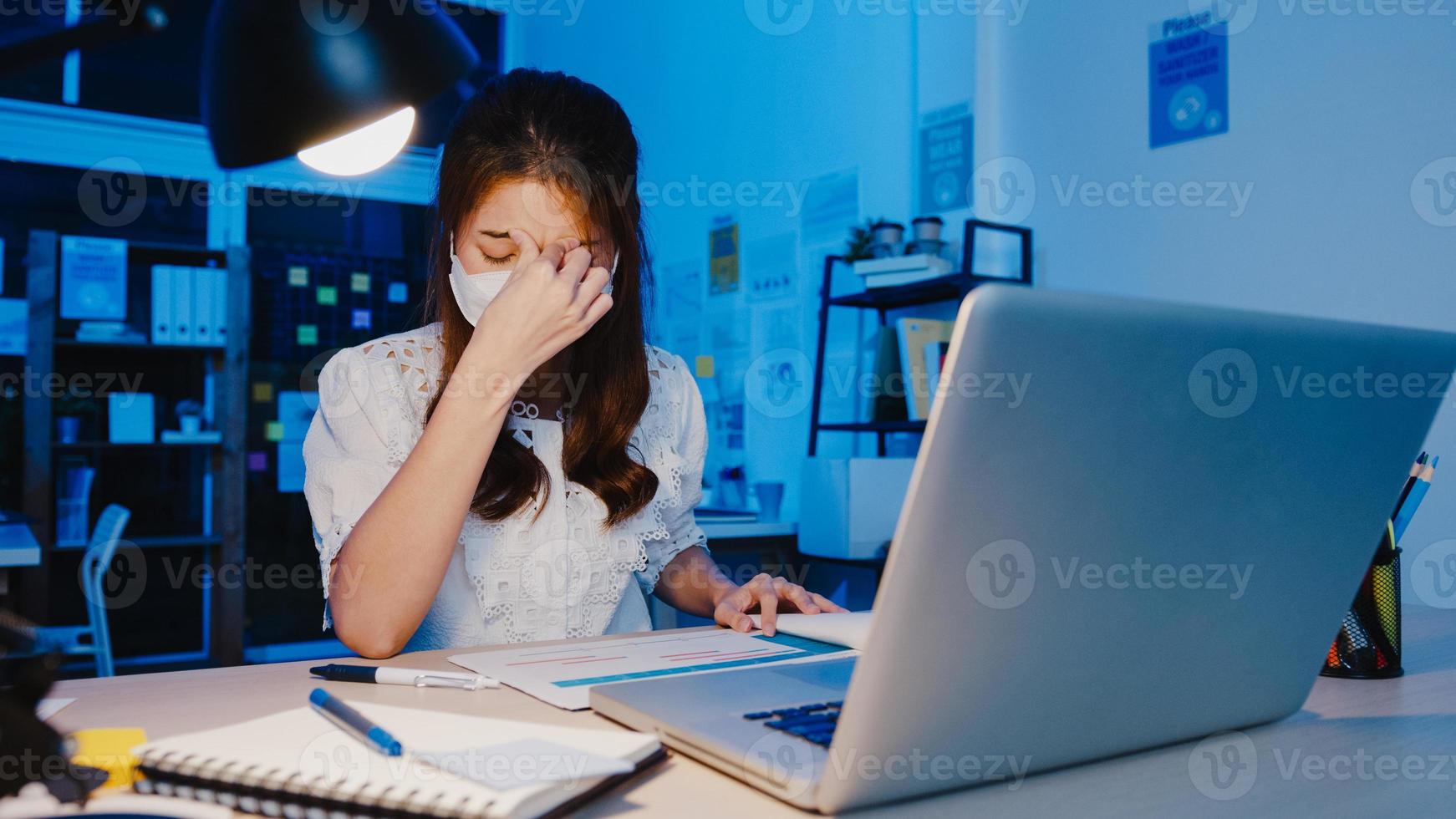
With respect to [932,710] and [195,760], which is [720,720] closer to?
→ [932,710]

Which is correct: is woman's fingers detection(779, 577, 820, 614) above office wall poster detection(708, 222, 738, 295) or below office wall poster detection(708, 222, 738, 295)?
below

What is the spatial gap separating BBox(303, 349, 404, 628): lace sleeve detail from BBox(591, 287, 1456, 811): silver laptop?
55 cm

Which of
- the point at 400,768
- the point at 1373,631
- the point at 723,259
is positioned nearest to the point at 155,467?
the point at 723,259

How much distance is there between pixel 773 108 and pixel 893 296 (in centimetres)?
105

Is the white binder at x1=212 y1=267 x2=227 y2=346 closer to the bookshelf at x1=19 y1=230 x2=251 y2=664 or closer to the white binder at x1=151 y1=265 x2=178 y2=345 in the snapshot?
the bookshelf at x1=19 y1=230 x2=251 y2=664

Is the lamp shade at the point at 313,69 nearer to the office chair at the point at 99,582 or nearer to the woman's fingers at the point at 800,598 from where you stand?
the woman's fingers at the point at 800,598

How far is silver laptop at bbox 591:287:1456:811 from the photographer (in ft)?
1.53

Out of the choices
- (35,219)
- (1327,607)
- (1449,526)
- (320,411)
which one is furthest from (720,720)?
(35,219)

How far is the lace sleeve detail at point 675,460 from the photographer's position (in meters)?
1.42

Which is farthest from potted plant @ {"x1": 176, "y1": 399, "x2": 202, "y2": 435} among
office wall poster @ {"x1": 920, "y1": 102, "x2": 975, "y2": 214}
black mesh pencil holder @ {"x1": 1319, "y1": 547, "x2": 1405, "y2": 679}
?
black mesh pencil holder @ {"x1": 1319, "y1": 547, "x2": 1405, "y2": 679}

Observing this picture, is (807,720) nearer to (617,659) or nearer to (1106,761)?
(1106,761)

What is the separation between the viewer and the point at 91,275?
378cm

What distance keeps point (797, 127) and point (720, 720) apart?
3.01m

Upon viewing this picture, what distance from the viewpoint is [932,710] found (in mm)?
504
